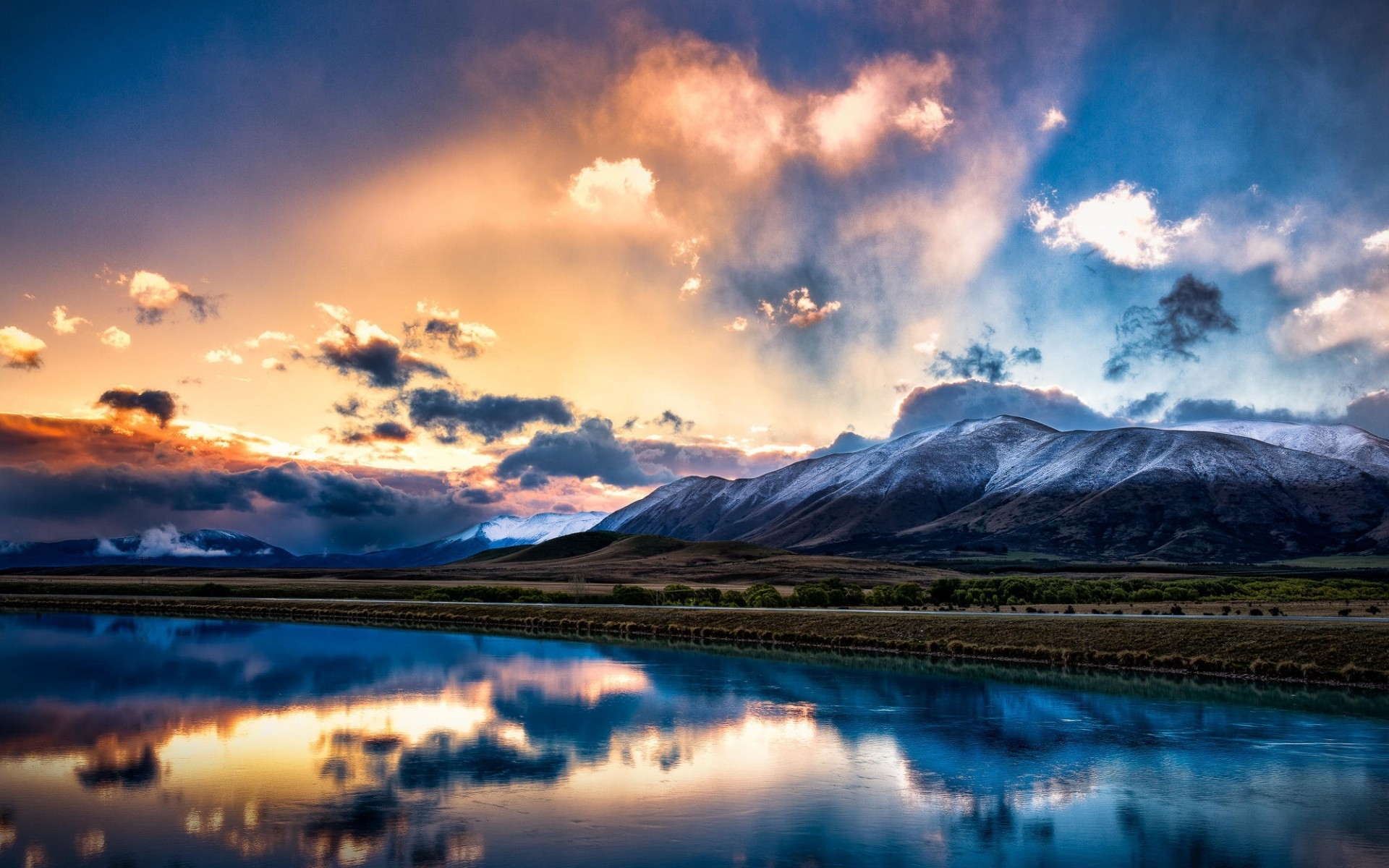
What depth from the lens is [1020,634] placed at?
51750 millimetres

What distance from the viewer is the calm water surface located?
18.4 metres

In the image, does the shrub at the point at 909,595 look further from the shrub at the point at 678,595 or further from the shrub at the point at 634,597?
the shrub at the point at 634,597

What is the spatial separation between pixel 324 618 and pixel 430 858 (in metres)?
75.8

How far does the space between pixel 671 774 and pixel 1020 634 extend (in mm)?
32905

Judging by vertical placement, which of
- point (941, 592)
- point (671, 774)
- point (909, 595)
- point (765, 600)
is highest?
point (941, 592)

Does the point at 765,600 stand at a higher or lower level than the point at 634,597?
higher

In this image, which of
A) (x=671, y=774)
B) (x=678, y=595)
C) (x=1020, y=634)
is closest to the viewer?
(x=671, y=774)

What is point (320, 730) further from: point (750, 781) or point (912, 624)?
point (912, 624)

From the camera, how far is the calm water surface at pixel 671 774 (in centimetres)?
1844

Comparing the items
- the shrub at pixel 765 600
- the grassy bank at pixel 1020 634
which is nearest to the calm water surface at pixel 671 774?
the grassy bank at pixel 1020 634

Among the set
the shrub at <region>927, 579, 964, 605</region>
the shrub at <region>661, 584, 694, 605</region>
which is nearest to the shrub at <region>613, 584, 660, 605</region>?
the shrub at <region>661, 584, 694, 605</region>

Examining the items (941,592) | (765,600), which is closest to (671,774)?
(765,600)

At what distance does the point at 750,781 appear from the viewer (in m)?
24.0

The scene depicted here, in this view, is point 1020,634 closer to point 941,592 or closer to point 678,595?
point 941,592
